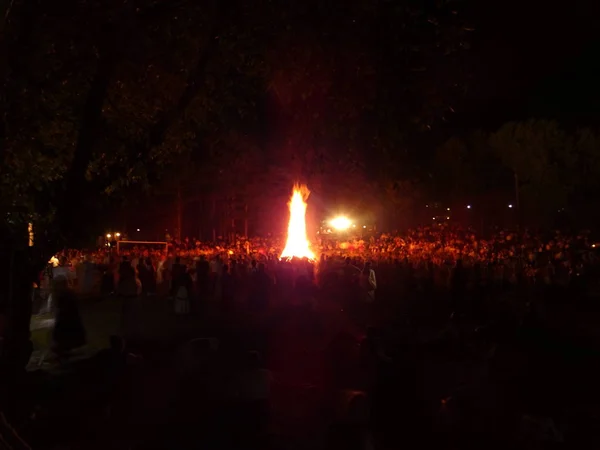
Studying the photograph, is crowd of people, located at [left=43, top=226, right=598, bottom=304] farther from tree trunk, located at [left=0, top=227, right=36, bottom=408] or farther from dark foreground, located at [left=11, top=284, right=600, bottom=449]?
tree trunk, located at [left=0, top=227, right=36, bottom=408]

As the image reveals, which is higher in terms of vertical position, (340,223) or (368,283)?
(340,223)

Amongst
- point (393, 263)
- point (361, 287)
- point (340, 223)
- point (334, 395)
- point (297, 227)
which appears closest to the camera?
point (334, 395)

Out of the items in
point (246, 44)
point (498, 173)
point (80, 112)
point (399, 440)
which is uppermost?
point (498, 173)

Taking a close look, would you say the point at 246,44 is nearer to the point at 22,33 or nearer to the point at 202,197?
the point at 22,33

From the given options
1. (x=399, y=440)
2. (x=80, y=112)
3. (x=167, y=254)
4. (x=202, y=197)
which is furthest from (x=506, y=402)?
(x=202, y=197)

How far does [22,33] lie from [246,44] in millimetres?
2689

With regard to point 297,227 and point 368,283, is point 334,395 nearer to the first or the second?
point 368,283

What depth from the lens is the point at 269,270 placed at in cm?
1964

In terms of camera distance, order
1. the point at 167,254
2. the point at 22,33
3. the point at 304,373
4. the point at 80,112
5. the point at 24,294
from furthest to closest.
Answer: the point at 167,254, the point at 304,373, the point at 80,112, the point at 24,294, the point at 22,33

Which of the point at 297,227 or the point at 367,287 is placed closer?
the point at 367,287

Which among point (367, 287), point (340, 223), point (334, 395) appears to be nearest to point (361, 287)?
point (367, 287)

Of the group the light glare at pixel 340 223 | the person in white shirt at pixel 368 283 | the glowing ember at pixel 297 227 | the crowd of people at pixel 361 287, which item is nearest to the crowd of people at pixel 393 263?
the crowd of people at pixel 361 287

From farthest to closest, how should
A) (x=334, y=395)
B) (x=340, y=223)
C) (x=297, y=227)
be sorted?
(x=340, y=223), (x=297, y=227), (x=334, y=395)

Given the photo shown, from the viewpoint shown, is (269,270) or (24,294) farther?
(269,270)
